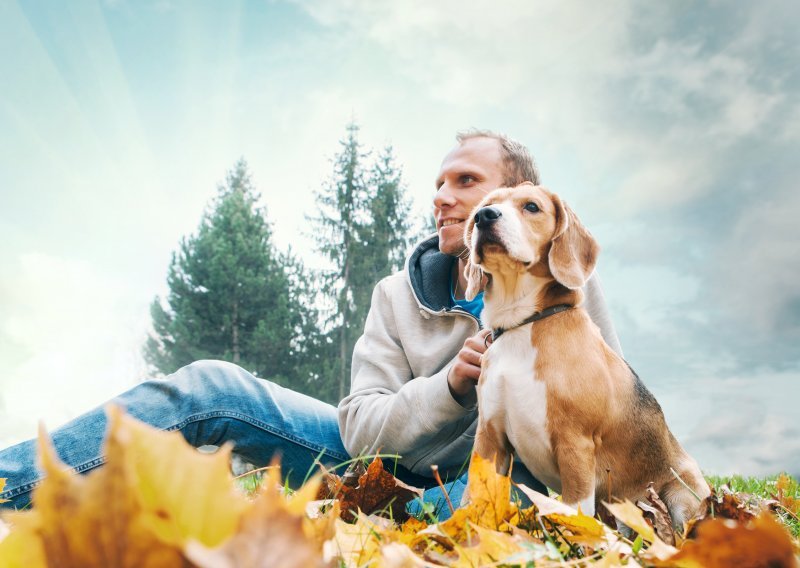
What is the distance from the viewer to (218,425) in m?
2.82

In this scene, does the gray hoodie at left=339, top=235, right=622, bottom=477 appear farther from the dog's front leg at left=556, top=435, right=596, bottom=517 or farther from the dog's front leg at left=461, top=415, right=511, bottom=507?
the dog's front leg at left=556, top=435, right=596, bottom=517

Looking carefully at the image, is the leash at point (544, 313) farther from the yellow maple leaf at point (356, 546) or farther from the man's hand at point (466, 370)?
the yellow maple leaf at point (356, 546)

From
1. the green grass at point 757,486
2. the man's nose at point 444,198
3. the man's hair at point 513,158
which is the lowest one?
the green grass at point 757,486

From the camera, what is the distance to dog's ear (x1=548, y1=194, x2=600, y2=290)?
238 cm

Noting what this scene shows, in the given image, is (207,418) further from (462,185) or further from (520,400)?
(462,185)

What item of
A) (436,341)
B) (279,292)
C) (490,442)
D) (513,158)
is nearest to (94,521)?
(490,442)

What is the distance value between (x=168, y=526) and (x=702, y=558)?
2.16ft

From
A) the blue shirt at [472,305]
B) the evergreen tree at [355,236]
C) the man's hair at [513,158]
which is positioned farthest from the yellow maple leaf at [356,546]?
the evergreen tree at [355,236]

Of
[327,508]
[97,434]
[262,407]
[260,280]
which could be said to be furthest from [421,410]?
[260,280]

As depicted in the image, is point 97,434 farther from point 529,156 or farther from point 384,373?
point 529,156

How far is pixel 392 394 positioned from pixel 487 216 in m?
1.08

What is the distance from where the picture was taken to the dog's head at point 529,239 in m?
2.37

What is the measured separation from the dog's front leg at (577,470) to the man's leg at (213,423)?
972 millimetres

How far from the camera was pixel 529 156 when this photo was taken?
141 inches
